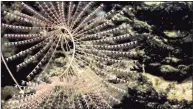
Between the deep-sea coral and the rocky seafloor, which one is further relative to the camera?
the rocky seafloor

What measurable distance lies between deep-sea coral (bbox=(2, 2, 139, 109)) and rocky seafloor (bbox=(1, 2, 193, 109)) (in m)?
0.26

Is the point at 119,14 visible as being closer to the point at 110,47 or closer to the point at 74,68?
the point at 110,47

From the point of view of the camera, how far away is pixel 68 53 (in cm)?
454

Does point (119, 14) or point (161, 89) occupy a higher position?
point (119, 14)

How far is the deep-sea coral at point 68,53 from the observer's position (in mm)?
4379

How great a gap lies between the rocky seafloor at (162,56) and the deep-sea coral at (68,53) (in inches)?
10.2

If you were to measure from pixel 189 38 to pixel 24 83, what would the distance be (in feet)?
9.40

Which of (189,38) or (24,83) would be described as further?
(189,38)

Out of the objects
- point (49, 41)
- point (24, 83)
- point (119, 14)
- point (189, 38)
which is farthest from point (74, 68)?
point (189, 38)

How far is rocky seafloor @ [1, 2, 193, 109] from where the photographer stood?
15.7 ft

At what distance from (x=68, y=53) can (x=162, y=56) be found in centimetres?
159

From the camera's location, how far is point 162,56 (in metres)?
4.86

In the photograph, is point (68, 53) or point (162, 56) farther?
point (162, 56)

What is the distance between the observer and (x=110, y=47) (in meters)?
4.49
